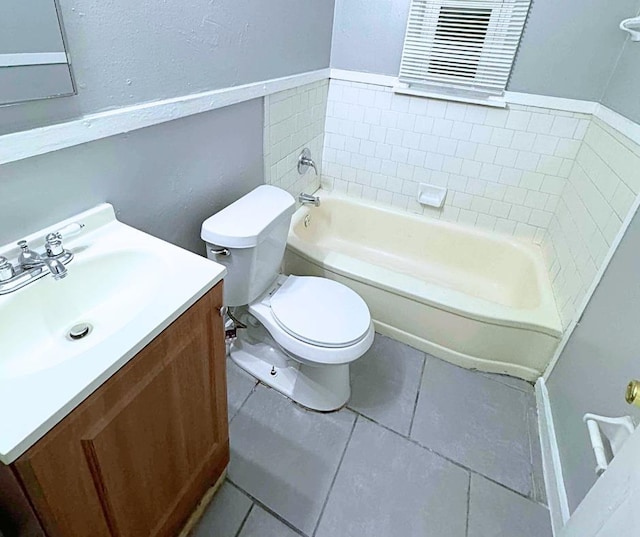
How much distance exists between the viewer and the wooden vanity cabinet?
624 millimetres

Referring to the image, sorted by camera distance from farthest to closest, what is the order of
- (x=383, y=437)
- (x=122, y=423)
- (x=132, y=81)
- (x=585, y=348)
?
1. (x=383, y=437)
2. (x=585, y=348)
3. (x=132, y=81)
4. (x=122, y=423)

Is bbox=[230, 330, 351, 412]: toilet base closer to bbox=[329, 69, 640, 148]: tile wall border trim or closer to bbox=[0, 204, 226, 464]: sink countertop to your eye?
bbox=[0, 204, 226, 464]: sink countertop

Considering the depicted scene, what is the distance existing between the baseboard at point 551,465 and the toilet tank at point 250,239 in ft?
4.11

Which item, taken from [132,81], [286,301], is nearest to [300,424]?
[286,301]

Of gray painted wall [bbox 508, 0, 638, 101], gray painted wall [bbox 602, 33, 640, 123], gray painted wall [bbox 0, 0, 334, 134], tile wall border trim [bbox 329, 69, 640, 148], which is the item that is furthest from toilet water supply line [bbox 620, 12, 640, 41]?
gray painted wall [bbox 0, 0, 334, 134]

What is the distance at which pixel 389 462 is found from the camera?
1402mm

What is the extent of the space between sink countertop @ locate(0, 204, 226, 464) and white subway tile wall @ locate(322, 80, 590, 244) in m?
1.62

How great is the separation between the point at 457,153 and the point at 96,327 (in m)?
1.94

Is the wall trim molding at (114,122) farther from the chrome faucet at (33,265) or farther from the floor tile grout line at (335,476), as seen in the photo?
the floor tile grout line at (335,476)

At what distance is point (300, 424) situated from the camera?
1509 mm

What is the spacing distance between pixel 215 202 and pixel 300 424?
3.13 ft

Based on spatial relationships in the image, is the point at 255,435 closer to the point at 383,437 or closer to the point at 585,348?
the point at 383,437

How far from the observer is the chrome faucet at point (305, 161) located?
215 cm

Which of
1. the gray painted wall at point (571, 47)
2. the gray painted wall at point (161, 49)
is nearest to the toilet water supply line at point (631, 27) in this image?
the gray painted wall at point (571, 47)
